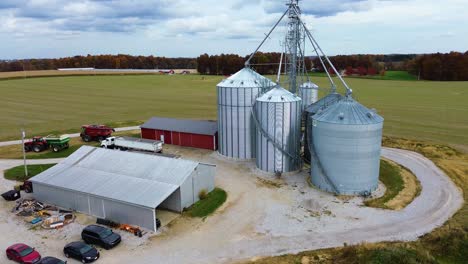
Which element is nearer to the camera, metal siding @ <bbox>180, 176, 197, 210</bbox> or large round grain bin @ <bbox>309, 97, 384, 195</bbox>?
metal siding @ <bbox>180, 176, 197, 210</bbox>

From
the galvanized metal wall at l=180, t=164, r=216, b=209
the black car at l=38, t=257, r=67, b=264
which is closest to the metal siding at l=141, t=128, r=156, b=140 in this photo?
the galvanized metal wall at l=180, t=164, r=216, b=209

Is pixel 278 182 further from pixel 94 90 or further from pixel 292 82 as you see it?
pixel 94 90

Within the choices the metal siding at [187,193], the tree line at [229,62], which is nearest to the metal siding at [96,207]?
the metal siding at [187,193]

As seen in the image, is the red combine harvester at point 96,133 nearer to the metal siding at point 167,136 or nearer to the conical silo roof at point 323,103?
the metal siding at point 167,136

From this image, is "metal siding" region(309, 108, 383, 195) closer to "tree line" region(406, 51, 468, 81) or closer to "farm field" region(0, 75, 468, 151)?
"farm field" region(0, 75, 468, 151)

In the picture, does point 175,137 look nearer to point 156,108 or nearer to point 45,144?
point 45,144

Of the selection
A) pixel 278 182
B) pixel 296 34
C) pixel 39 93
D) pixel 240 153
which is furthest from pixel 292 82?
pixel 39 93
